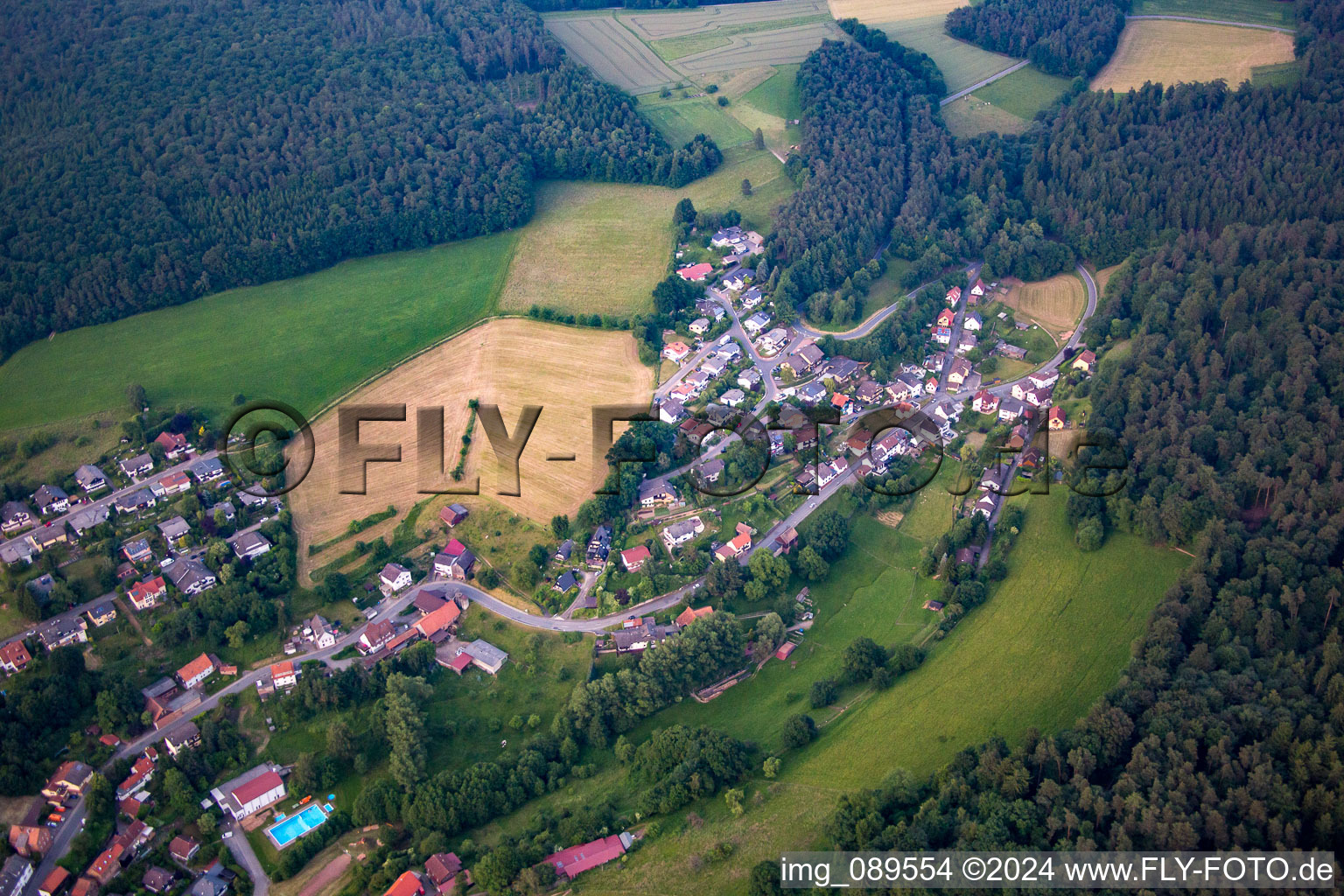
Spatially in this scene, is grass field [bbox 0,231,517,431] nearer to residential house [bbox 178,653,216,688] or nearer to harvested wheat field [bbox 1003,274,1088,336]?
residential house [bbox 178,653,216,688]

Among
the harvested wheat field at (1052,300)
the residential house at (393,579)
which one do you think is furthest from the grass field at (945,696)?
the harvested wheat field at (1052,300)

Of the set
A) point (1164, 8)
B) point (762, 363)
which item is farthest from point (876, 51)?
point (762, 363)

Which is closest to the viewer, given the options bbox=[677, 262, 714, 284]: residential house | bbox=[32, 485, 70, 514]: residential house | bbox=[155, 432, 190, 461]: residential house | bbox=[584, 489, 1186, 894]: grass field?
bbox=[584, 489, 1186, 894]: grass field

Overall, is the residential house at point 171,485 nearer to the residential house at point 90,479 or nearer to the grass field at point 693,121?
the residential house at point 90,479

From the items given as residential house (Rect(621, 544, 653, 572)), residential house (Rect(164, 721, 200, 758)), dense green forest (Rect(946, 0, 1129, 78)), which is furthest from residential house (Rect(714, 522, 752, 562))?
dense green forest (Rect(946, 0, 1129, 78))

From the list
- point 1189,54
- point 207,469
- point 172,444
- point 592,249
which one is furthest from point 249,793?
point 1189,54

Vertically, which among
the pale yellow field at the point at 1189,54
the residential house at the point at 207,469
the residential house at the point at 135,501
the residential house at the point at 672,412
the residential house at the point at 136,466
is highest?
the pale yellow field at the point at 1189,54
